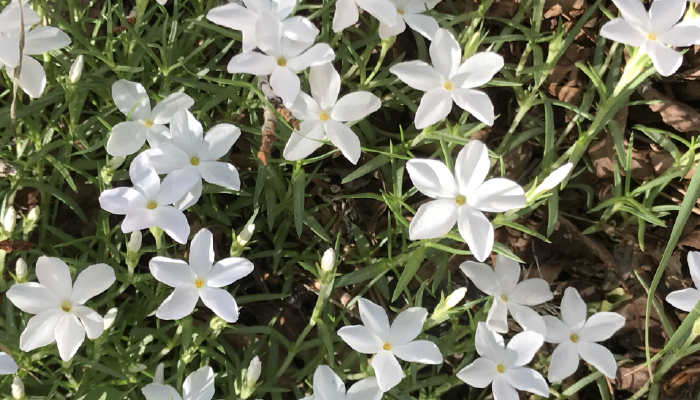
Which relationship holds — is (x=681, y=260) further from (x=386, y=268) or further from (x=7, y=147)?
(x=7, y=147)

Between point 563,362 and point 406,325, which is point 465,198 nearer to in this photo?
point 406,325

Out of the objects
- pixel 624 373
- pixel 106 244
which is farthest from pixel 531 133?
pixel 106 244

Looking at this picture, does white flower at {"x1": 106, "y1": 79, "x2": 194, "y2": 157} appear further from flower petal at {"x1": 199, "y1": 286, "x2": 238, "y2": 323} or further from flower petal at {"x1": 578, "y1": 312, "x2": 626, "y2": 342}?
flower petal at {"x1": 578, "y1": 312, "x2": 626, "y2": 342}

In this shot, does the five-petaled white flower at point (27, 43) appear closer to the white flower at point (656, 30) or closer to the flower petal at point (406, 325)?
the flower petal at point (406, 325)

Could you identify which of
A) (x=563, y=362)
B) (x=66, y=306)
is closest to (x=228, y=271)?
(x=66, y=306)

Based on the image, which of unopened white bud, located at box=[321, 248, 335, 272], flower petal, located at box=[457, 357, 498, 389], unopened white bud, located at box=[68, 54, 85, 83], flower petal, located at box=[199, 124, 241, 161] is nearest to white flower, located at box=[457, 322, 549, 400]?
flower petal, located at box=[457, 357, 498, 389]
